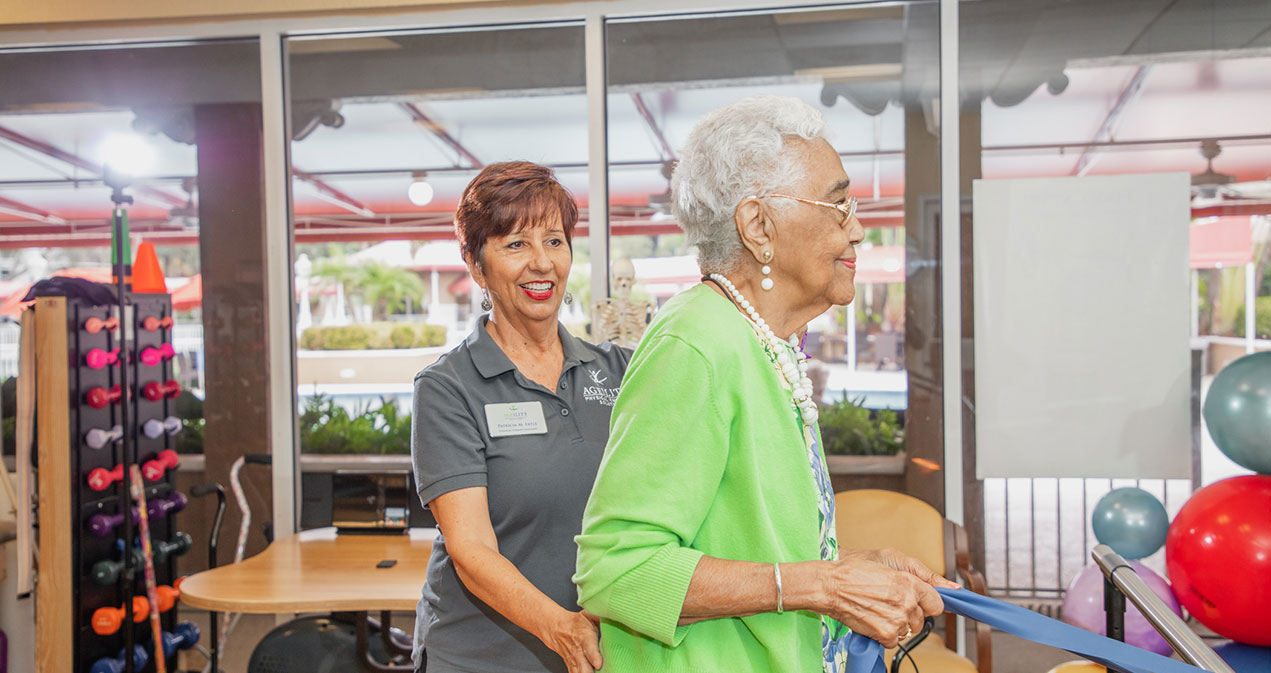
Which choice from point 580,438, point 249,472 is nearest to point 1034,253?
point 580,438

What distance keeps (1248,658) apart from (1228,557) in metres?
0.41

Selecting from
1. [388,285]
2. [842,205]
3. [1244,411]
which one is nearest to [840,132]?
[1244,411]

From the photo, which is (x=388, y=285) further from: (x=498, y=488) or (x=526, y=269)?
(x=498, y=488)

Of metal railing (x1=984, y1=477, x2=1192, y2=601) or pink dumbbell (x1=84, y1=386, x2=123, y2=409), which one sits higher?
pink dumbbell (x1=84, y1=386, x2=123, y2=409)

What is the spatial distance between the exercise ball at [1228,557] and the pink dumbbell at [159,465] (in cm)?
368

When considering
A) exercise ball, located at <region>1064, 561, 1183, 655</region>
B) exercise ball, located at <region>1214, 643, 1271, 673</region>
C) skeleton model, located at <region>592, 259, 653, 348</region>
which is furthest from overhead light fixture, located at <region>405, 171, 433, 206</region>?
exercise ball, located at <region>1214, 643, 1271, 673</region>

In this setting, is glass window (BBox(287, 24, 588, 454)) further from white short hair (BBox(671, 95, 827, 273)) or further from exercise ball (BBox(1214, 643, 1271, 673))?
exercise ball (BBox(1214, 643, 1271, 673))

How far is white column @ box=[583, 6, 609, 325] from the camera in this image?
3627 millimetres

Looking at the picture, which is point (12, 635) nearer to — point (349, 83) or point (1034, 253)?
point (349, 83)

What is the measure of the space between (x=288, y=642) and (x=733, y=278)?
261 centimetres

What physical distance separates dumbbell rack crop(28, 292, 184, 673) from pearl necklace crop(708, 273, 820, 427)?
2725 mm

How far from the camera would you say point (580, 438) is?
1.79 metres

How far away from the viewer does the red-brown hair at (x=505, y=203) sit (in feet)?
5.87

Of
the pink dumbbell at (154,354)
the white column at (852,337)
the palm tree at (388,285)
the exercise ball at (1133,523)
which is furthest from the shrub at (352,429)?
the exercise ball at (1133,523)
